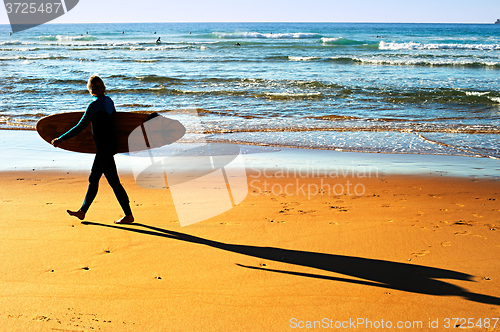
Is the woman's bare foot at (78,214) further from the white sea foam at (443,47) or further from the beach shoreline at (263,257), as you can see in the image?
the white sea foam at (443,47)

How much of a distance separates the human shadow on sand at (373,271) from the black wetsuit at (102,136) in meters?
1.09

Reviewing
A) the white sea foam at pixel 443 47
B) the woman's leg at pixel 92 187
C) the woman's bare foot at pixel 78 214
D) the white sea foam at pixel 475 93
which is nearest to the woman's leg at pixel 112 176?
the woman's leg at pixel 92 187

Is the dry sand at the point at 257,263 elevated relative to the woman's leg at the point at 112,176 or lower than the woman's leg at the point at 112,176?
lower

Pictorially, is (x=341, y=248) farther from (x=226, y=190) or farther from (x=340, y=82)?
(x=340, y=82)

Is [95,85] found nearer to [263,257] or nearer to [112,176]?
[112,176]

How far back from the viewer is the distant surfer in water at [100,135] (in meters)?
4.12

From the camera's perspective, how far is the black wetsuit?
414cm

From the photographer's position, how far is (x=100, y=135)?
13.9 ft

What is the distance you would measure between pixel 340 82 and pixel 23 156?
44.2ft

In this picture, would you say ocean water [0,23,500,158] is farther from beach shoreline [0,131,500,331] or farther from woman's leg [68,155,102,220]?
woman's leg [68,155,102,220]

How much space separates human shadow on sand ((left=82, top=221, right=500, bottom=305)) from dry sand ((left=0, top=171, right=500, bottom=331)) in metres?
0.01

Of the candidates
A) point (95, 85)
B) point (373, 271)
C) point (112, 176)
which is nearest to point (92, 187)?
point (112, 176)

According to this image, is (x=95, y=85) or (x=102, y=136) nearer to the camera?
(x=95, y=85)

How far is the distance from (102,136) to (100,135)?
0.02m
